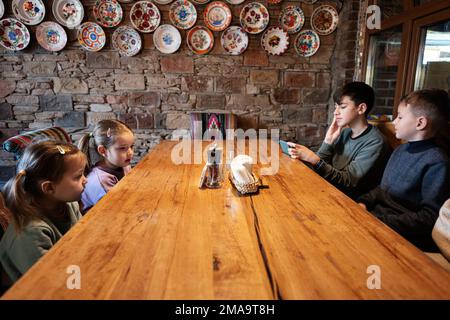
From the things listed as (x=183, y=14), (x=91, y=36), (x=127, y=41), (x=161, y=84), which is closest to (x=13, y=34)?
(x=91, y=36)

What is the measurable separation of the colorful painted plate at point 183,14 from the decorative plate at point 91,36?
2.55 ft

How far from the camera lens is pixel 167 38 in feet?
10.3

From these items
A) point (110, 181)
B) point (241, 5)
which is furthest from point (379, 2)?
point (110, 181)

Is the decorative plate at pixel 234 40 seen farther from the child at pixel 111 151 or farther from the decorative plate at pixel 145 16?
the child at pixel 111 151

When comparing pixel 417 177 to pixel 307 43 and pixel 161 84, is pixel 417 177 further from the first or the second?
pixel 161 84

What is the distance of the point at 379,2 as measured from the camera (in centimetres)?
272

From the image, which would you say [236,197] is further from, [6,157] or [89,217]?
[6,157]

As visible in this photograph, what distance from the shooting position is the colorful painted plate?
3.04 meters

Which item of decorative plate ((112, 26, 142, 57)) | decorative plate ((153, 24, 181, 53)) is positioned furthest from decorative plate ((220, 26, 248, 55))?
decorative plate ((112, 26, 142, 57))

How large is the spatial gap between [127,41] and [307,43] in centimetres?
199

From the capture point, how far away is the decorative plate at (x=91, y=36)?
302 cm

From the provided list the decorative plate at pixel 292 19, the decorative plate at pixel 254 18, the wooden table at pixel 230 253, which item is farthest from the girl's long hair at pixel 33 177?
the decorative plate at pixel 292 19
